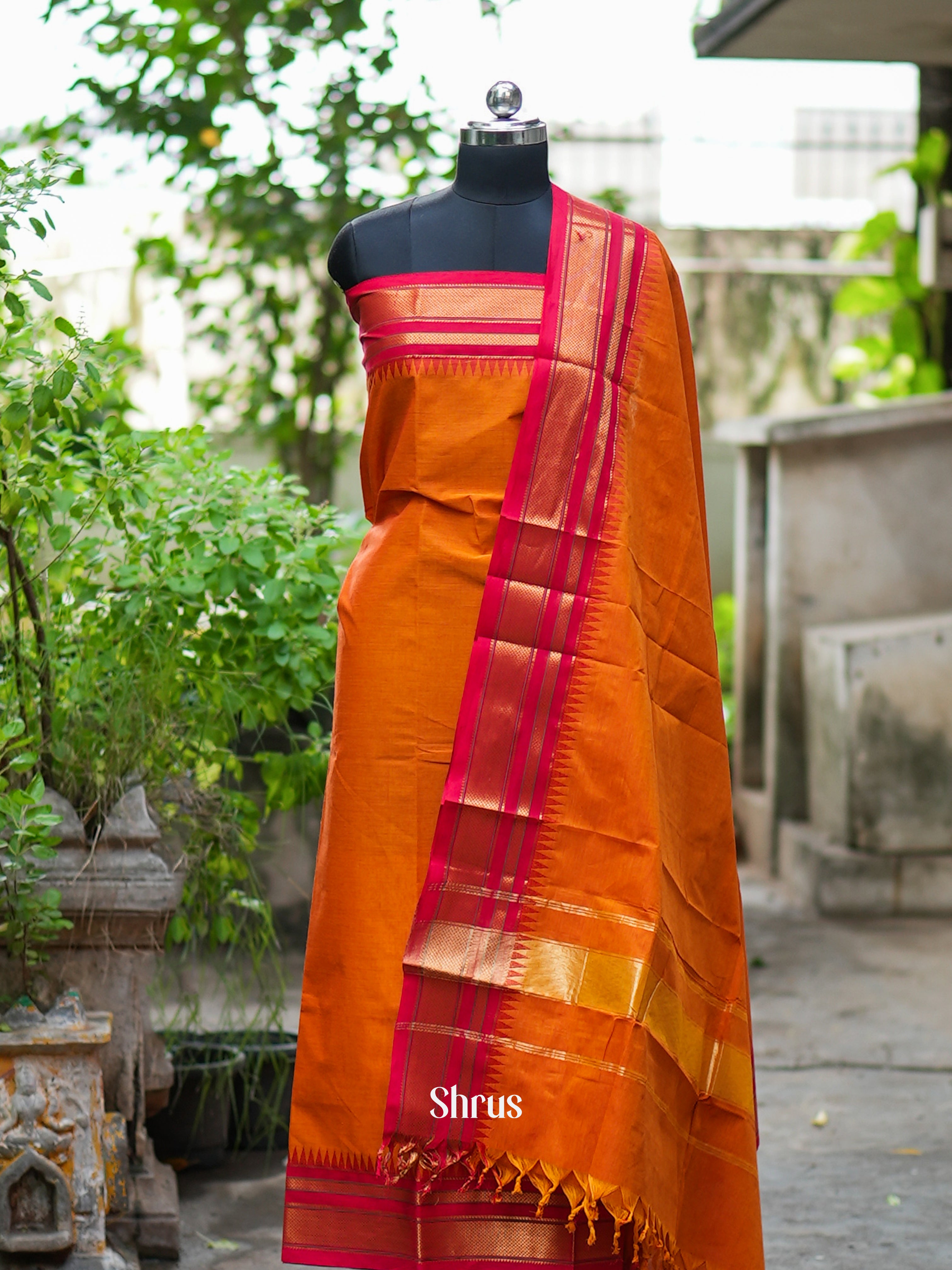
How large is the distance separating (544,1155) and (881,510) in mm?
3803

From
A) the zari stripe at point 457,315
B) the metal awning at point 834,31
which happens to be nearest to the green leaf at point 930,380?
the metal awning at point 834,31

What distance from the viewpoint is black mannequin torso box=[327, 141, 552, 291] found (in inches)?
74.3

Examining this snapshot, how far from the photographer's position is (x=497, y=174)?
6.24ft

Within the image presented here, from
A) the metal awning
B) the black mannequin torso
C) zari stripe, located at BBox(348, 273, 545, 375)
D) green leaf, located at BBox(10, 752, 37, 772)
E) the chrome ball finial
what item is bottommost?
green leaf, located at BBox(10, 752, 37, 772)

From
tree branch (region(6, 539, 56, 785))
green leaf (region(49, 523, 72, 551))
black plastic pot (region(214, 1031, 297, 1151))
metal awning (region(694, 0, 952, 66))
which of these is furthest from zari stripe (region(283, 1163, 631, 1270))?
metal awning (region(694, 0, 952, 66))

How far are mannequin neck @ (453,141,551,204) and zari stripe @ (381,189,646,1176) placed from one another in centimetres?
6

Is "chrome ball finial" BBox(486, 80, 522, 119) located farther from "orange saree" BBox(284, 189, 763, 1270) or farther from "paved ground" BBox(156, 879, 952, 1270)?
"paved ground" BBox(156, 879, 952, 1270)

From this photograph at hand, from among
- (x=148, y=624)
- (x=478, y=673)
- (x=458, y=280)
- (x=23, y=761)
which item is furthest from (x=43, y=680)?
(x=458, y=280)

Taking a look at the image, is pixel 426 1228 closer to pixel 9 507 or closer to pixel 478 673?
pixel 478 673

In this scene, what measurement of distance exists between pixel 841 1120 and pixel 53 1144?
5.36 feet

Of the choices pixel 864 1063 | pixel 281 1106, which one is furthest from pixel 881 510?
pixel 281 1106

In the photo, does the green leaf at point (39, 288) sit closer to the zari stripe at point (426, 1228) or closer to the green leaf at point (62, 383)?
the green leaf at point (62, 383)

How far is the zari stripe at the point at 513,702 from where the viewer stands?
1.80 m

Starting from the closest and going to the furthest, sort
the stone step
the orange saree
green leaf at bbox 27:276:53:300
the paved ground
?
the orange saree → green leaf at bbox 27:276:53:300 → the paved ground → the stone step
